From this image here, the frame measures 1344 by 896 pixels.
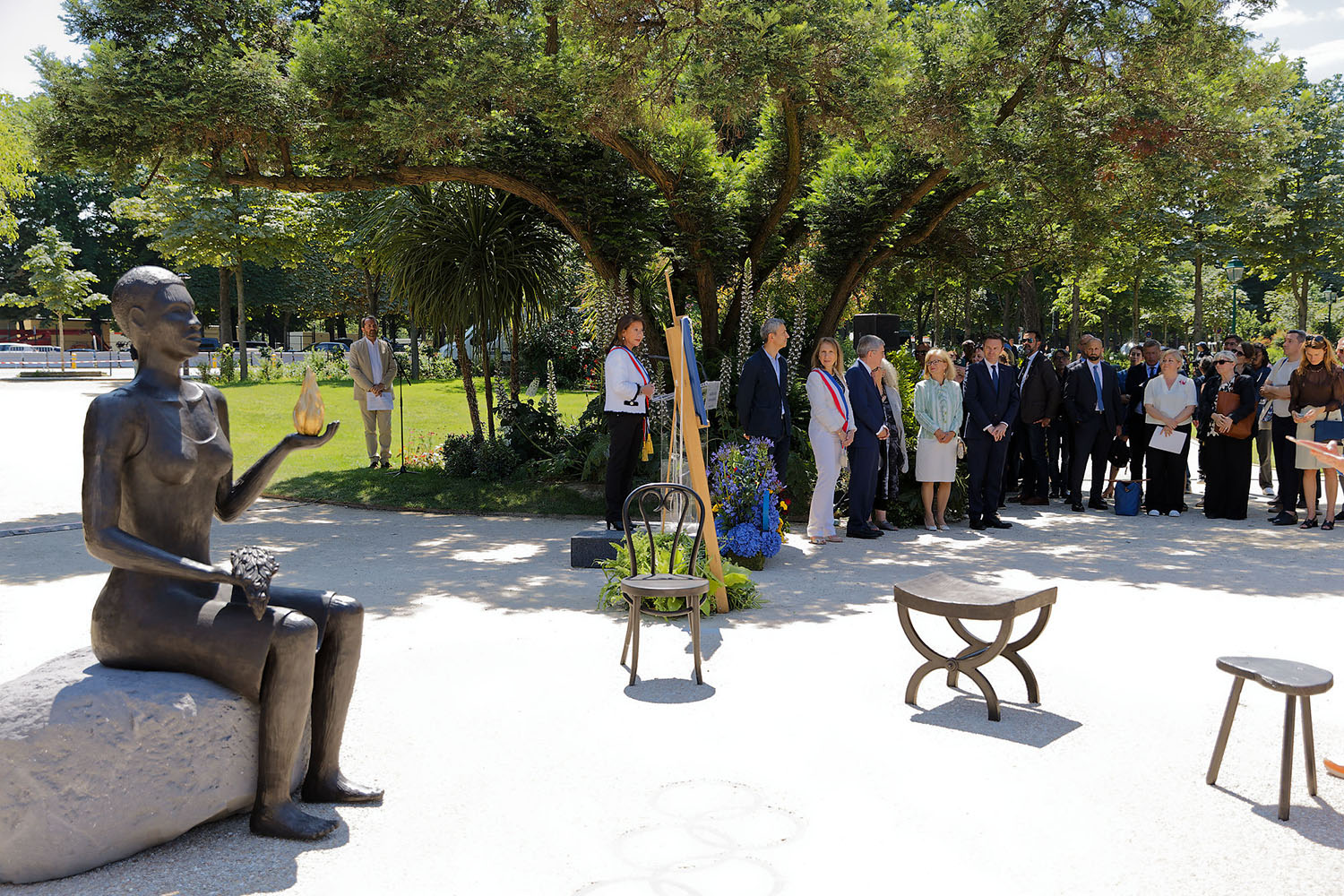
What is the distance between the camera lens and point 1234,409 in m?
11.8

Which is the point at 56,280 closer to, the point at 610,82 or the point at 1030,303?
the point at 1030,303

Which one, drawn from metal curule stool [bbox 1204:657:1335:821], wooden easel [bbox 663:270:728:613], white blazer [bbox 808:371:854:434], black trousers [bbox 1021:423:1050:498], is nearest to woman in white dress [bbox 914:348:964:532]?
white blazer [bbox 808:371:854:434]

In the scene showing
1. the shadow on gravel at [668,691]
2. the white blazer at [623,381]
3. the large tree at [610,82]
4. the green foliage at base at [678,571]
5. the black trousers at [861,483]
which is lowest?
the shadow on gravel at [668,691]

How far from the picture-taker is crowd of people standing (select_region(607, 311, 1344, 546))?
9.80 meters

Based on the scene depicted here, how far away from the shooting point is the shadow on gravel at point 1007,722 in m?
4.79

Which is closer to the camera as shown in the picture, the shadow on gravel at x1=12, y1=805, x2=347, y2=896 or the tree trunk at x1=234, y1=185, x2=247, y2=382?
the shadow on gravel at x1=12, y1=805, x2=347, y2=896

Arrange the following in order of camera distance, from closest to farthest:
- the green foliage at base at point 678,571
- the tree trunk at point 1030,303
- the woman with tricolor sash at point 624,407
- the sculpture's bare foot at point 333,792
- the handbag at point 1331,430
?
the sculpture's bare foot at point 333,792 → the green foliage at base at point 678,571 → the handbag at point 1331,430 → the woman with tricolor sash at point 624,407 → the tree trunk at point 1030,303

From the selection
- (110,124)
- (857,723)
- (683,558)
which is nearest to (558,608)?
(683,558)

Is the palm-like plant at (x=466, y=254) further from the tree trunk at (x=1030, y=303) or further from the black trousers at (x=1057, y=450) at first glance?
the tree trunk at (x=1030, y=303)

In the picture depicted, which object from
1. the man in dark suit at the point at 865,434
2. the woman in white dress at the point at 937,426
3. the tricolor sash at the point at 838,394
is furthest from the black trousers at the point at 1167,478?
the tricolor sash at the point at 838,394

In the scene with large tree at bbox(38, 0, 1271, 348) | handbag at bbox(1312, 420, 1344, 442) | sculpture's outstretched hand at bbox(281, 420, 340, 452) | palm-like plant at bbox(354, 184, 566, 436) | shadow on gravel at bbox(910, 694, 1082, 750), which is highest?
large tree at bbox(38, 0, 1271, 348)

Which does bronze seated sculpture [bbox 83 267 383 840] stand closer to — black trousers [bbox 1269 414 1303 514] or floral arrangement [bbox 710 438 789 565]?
floral arrangement [bbox 710 438 789 565]

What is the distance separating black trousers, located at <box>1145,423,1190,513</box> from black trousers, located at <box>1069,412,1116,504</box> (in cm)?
52

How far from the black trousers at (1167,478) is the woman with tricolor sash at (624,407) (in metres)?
6.39
